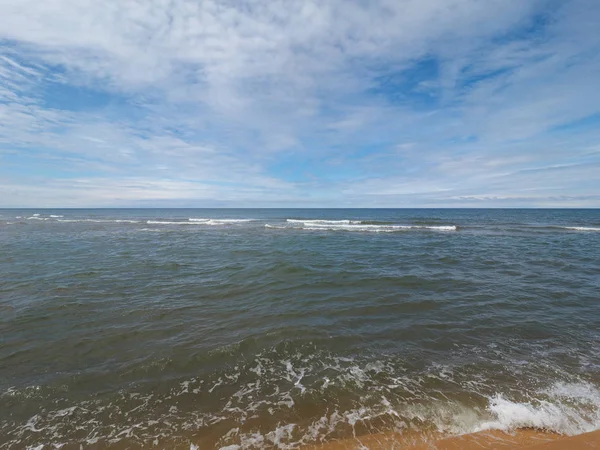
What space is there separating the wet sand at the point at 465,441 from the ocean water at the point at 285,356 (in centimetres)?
14

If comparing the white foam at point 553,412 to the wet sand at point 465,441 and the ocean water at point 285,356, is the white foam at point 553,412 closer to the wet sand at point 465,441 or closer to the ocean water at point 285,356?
the ocean water at point 285,356

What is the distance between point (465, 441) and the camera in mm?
4012

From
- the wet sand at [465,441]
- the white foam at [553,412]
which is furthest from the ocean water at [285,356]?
the wet sand at [465,441]

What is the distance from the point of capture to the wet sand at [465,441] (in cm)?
387

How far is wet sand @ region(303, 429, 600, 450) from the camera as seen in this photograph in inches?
152

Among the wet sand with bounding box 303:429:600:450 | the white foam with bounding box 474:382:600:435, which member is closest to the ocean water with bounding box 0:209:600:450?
the white foam with bounding box 474:382:600:435

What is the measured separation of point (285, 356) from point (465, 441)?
363cm

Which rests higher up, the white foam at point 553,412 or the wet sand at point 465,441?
the white foam at point 553,412

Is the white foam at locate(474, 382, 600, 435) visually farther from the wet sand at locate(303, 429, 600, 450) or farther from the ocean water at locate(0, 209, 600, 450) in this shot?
the wet sand at locate(303, 429, 600, 450)

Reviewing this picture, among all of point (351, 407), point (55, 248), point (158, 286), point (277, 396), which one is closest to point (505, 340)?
point (351, 407)

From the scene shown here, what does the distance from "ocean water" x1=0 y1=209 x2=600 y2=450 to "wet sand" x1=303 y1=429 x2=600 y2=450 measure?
0.14 metres

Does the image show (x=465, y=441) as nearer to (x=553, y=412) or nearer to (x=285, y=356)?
(x=553, y=412)

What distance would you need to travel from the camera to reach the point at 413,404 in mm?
4742

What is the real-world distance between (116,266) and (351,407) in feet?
47.5
